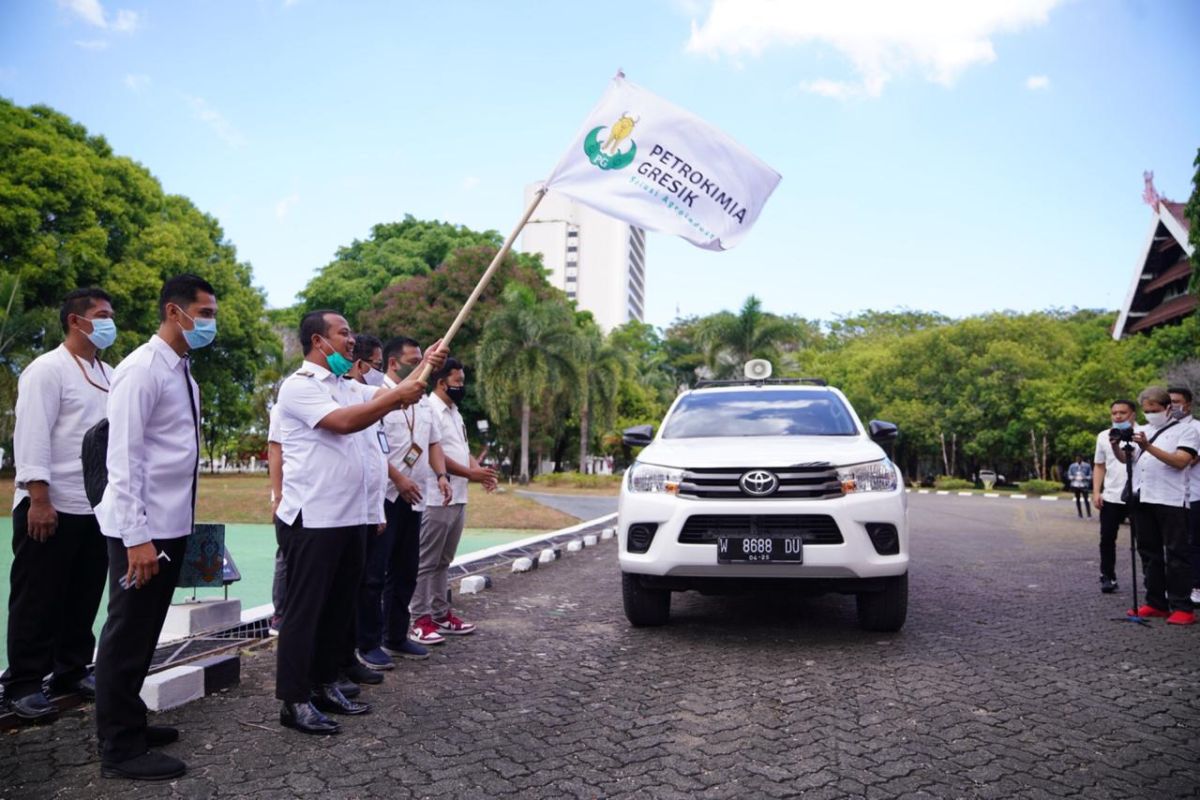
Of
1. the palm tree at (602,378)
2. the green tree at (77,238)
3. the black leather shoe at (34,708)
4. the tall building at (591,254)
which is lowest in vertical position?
the black leather shoe at (34,708)

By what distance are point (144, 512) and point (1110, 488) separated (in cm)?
763

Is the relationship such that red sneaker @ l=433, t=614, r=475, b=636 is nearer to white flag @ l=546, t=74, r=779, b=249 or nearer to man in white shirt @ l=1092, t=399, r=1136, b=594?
white flag @ l=546, t=74, r=779, b=249

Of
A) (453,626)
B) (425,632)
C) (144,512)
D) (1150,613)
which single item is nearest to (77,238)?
(453,626)

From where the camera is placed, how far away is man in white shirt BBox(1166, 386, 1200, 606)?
6762 millimetres

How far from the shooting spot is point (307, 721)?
3.75 meters

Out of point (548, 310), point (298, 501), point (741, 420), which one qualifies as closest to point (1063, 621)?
point (741, 420)

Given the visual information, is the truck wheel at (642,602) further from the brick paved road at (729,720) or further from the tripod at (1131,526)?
the tripod at (1131,526)

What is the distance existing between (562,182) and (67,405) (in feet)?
9.40

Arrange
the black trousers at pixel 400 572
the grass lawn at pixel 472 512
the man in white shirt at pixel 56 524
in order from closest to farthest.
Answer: the man in white shirt at pixel 56 524
the black trousers at pixel 400 572
the grass lawn at pixel 472 512

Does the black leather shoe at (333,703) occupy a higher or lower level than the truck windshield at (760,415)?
lower

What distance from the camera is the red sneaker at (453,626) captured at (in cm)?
589

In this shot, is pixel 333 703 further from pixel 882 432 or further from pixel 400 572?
pixel 882 432

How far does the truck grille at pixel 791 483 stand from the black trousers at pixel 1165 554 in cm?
322

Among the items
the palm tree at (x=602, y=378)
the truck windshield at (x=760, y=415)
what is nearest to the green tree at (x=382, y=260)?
the palm tree at (x=602, y=378)
